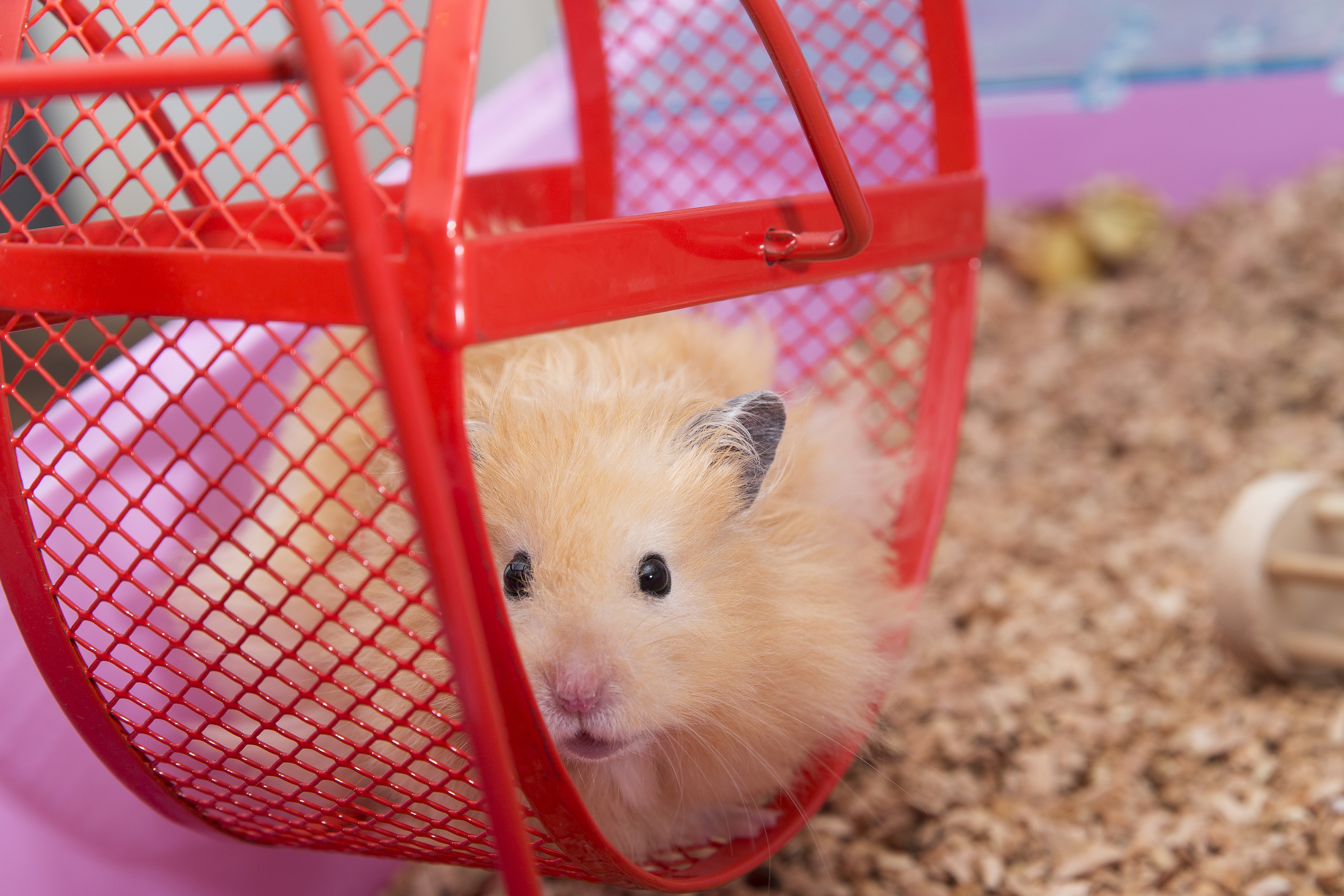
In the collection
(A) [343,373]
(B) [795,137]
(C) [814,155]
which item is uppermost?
(B) [795,137]

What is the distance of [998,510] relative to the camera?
224 cm

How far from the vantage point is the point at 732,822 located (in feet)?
4.10

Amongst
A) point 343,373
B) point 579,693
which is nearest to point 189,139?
point 343,373

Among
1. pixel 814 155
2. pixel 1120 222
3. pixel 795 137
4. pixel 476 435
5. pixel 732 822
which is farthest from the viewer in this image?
pixel 1120 222

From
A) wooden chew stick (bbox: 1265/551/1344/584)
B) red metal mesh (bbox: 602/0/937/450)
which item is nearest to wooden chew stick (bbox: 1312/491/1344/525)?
wooden chew stick (bbox: 1265/551/1344/584)

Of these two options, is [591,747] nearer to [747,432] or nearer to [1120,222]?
[747,432]

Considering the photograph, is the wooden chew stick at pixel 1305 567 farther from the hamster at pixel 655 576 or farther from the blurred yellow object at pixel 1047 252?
the blurred yellow object at pixel 1047 252

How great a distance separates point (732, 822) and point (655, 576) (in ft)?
1.34

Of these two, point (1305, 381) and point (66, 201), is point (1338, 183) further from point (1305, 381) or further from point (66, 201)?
point (66, 201)

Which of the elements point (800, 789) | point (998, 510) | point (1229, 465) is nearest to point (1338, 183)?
point (1229, 465)

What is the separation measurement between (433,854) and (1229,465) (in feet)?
6.23

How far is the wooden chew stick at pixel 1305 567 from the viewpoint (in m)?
1.53

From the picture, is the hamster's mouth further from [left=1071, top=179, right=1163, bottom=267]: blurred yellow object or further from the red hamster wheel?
[left=1071, top=179, right=1163, bottom=267]: blurred yellow object

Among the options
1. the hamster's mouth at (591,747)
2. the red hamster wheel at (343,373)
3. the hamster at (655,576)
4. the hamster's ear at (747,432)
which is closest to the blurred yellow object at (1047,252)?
the red hamster wheel at (343,373)
